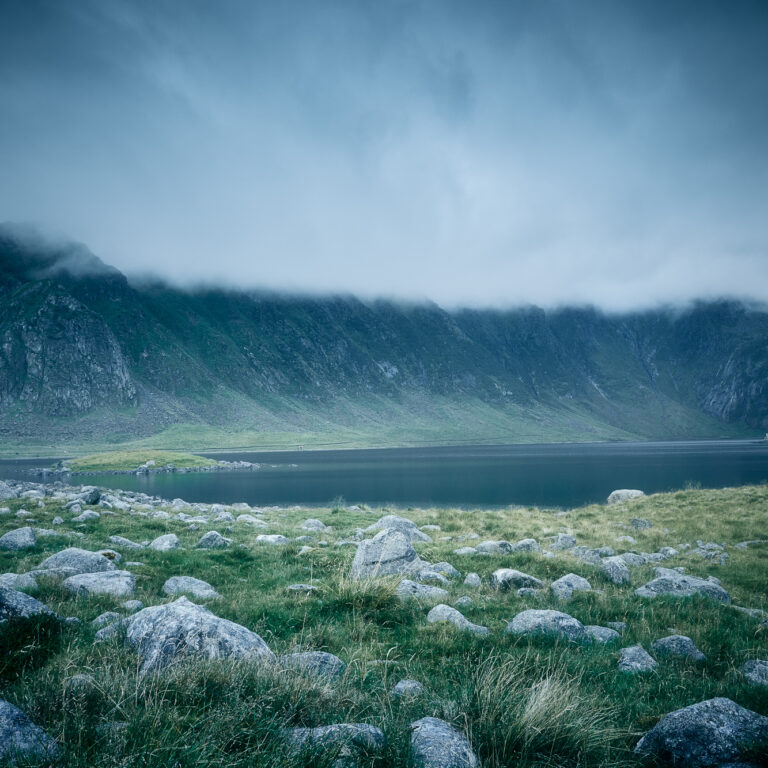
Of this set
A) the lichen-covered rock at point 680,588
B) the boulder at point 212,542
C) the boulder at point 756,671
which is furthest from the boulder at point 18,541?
the boulder at point 756,671

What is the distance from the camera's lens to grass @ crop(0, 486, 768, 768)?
3.85 metres

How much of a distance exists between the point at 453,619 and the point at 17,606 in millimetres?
6311

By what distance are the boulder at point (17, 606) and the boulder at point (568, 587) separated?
951 cm

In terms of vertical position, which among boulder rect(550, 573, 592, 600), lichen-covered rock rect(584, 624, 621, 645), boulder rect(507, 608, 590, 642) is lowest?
boulder rect(550, 573, 592, 600)

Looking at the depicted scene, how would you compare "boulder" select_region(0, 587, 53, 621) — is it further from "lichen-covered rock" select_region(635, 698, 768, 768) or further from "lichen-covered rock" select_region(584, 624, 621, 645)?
"lichen-covered rock" select_region(584, 624, 621, 645)

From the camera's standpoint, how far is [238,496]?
52062mm

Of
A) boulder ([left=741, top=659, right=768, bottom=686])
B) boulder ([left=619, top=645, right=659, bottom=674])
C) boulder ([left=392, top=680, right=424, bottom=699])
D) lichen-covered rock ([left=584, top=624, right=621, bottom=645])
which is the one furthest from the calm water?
boulder ([left=392, top=680, right=424, bottom=699])

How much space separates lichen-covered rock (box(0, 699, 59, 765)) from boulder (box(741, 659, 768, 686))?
7522 mm

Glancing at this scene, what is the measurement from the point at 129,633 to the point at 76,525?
48.3ft

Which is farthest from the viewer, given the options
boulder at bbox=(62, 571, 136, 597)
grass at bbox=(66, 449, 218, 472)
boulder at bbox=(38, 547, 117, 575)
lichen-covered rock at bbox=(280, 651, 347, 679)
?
grass at bbox=(66, 449, 218, 472)

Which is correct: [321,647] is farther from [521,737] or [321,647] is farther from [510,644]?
[521,737]

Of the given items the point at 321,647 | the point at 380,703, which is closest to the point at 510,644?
the point at 321,647

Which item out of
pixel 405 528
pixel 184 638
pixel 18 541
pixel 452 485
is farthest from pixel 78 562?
pixel 452 485

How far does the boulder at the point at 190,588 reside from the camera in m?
9.82
